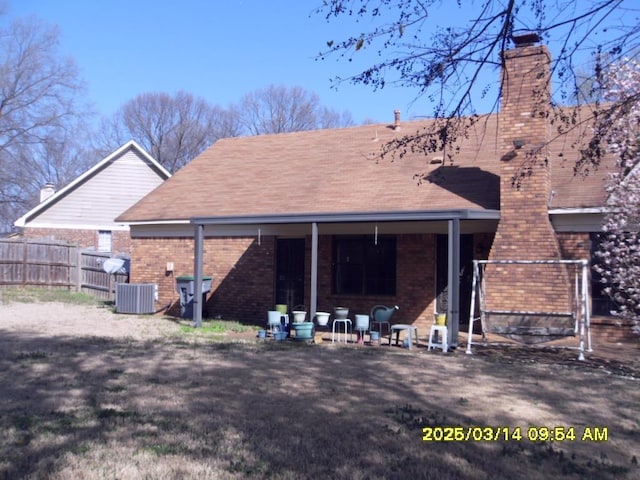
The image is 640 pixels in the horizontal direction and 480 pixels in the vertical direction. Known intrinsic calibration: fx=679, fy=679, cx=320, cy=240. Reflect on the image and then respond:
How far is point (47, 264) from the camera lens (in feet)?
83.0

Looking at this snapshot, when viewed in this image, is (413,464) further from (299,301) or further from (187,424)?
(299,301)

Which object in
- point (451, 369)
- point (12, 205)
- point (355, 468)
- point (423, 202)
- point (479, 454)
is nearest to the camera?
Answer: point (355, 468)

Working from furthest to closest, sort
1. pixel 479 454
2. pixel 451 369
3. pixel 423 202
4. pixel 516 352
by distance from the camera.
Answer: pixel 423 202, pixel 516 352, pixel 451 369, pixel 479 454

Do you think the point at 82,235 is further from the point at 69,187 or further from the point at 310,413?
the point at 310,413

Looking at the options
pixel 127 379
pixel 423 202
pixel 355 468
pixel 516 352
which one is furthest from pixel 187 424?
pixel 423 202

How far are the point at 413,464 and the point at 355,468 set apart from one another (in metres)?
0.47

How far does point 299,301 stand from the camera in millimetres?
16406

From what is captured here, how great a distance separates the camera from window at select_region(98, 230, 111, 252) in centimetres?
3162

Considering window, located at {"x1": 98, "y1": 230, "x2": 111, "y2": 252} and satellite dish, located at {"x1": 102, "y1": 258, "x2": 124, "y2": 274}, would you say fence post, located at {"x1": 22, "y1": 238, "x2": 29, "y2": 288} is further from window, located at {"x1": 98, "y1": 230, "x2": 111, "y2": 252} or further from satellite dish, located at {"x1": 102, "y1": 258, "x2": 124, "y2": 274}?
window, located at {"x1": 98, "y1": 230, "x2": 111, "y2": 252}

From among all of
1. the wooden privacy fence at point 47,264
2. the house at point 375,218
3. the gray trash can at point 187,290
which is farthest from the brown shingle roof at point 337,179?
the wooden privacy fence at point 47,264

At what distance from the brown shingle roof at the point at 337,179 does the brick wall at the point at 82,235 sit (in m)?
11.7

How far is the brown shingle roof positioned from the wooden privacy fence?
7428mm

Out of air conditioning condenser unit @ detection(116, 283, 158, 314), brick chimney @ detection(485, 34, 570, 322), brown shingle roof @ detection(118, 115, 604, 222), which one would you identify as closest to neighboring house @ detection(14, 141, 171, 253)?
brown shingle roof @ detection(118, 115, 604, 222)

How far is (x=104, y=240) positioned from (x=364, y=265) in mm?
19638
